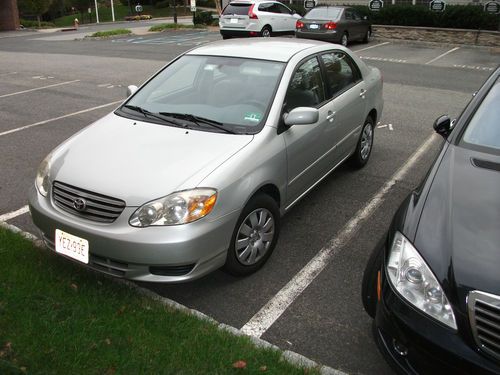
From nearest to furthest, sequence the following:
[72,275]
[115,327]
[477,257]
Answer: [477,257] < [115,327] < [72,275]

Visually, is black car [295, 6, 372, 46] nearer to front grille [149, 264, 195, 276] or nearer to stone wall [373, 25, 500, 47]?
stone wall [373, 25, 500, 47]

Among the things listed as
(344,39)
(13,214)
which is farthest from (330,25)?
(13,214)

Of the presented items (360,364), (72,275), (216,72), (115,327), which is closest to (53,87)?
(216,72)

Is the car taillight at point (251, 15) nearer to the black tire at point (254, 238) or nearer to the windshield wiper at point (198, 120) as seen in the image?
the windshield wiper at point (198, 120)

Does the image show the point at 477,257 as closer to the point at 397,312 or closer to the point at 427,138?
the point at 397,312

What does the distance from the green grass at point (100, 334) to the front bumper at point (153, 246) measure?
0.75 ft

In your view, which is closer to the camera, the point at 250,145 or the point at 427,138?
the point at 250,145

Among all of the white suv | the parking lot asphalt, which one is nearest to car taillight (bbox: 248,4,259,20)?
the white suv

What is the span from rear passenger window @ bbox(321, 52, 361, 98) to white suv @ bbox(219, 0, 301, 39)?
1504 centimetres

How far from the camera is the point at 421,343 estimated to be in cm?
226

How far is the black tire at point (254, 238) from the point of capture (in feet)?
11.4

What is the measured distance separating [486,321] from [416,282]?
0.36 m

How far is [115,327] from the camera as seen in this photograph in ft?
9.86

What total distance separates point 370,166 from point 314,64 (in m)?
1.92
